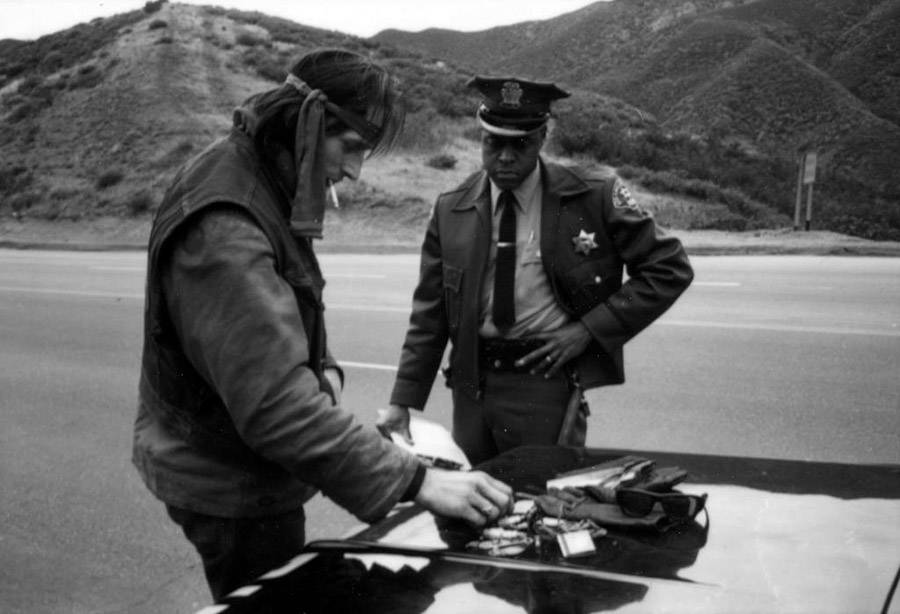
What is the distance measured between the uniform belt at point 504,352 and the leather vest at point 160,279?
1396 millimetres

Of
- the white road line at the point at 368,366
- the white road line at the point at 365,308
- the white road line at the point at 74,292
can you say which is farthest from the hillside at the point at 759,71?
the white road line at the point at 368,366

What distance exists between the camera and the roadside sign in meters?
20.8

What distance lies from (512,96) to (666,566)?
2114 mm

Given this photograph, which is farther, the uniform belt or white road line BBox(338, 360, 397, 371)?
white road line BBox(338, 360, 397, 371)

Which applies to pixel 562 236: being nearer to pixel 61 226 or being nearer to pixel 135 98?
pixel 61 226

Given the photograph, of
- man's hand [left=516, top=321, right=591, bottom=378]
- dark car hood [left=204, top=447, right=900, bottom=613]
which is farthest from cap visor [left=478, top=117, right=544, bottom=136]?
dark car hood [left=204, top=447, right=900, bottom=613]

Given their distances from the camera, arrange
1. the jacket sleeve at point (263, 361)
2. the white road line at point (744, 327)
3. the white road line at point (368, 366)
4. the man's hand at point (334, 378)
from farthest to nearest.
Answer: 1. the white road line at point (744, 327)
2. the white road line at point (368, 366)
3. the man's hand at point (334, 378)
4. the jacket sleeve at point (263, 361)

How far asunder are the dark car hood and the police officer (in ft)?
4.13

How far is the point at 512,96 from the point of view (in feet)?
11.1

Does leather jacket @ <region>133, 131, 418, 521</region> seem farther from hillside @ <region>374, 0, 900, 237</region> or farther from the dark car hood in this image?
hillside @ <region>374, 0, 900, 237</region>

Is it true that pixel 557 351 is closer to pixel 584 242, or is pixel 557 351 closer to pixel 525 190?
pixel 584 242

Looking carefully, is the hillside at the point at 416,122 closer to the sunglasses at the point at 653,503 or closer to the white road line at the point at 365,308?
the white road line at the point at 365,308

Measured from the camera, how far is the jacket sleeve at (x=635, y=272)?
129 inches

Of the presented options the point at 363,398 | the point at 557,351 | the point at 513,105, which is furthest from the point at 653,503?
the point at 363,398
